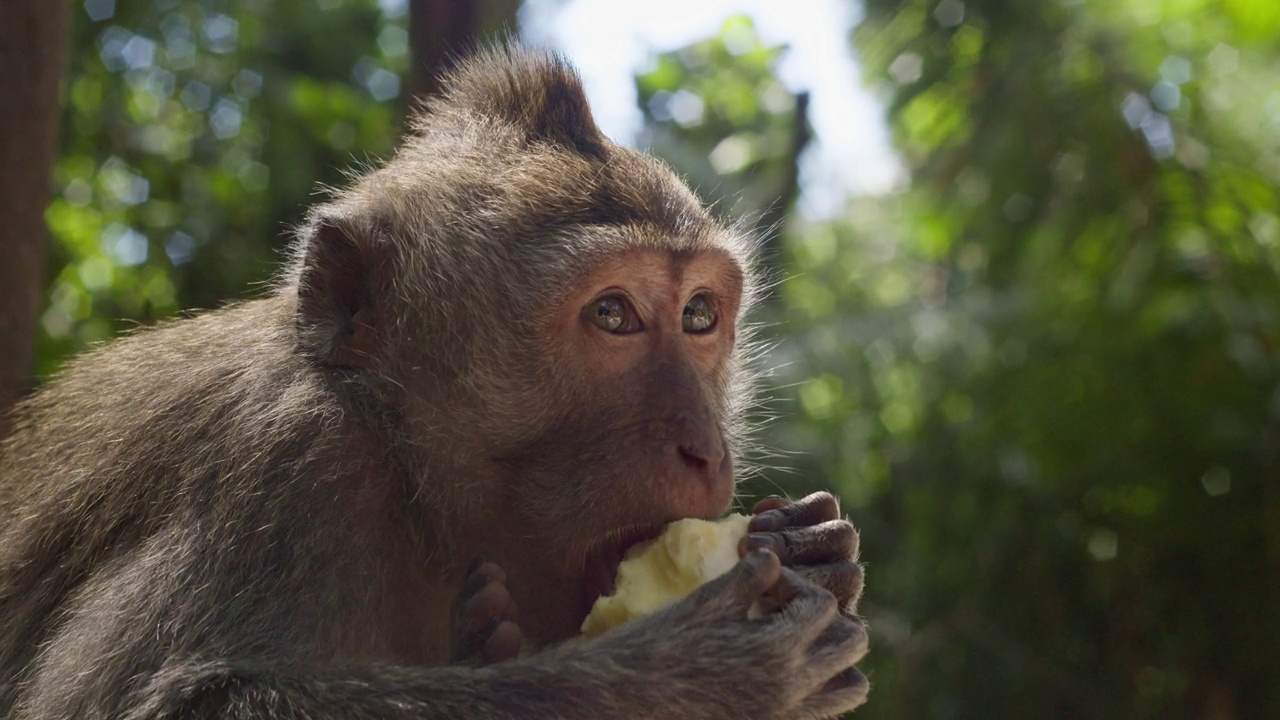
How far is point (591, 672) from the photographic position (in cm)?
275

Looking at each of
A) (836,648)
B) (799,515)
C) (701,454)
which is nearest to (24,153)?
(701,454)

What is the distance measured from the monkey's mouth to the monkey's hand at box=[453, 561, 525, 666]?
269mm

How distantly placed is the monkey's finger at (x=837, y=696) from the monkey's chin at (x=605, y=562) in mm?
549

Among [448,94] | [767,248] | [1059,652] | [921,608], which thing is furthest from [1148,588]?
[448,94]

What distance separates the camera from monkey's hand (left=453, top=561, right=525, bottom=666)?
9.83 ft

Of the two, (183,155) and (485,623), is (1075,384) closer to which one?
(485,623)

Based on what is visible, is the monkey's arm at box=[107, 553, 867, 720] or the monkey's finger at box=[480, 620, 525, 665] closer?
the monkey's arm at box=[107, 553, 867, 720]

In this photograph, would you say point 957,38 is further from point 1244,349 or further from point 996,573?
point 996,573

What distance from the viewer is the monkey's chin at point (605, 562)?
3.22 meters

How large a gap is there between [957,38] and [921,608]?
10.2 ft

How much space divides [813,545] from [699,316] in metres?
0.85

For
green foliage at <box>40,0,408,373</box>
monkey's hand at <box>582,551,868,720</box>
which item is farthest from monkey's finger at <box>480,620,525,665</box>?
green foliage at <box>40,0,408,373</box>

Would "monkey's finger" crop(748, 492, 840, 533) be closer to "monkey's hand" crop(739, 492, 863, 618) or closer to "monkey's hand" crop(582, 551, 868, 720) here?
"monkey's hand" crop(739, 492, 863, 618)

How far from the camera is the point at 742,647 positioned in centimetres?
279
